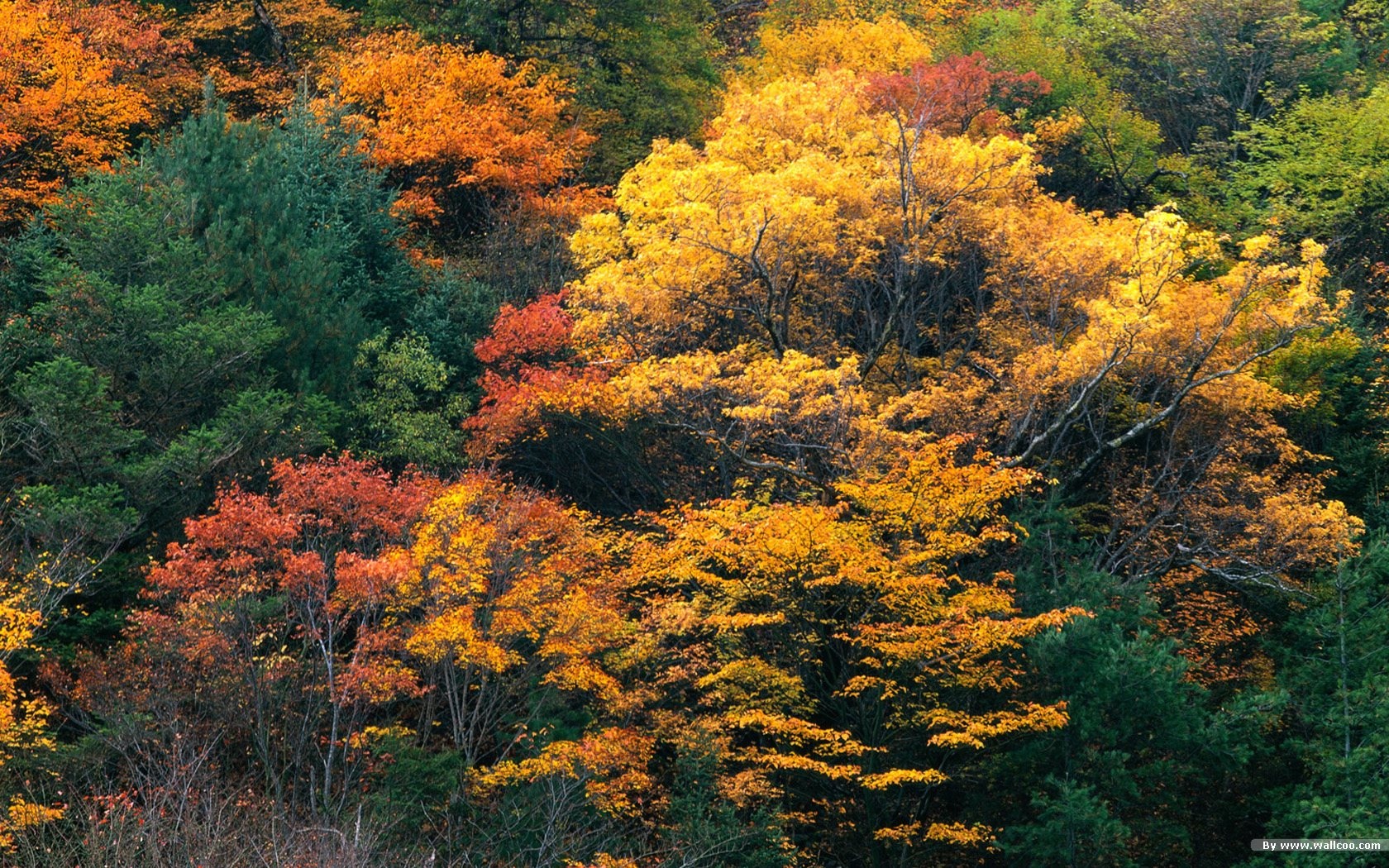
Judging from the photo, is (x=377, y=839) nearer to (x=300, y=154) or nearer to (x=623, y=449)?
(x=623, y=449)

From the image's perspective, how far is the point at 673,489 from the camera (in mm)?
27078

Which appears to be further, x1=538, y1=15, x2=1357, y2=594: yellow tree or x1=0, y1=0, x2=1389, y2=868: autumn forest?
x1=538, y1=15, x2=1357, y2=594: yellow tree

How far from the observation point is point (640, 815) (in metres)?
21.7

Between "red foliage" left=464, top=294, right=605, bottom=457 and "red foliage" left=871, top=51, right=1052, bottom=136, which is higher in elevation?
"red foliage" left=871, top=51, right=1052, bottom=136

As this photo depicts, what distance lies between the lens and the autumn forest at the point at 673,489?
20578 mm

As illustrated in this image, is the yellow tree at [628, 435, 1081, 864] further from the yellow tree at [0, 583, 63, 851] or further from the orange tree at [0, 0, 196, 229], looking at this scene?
the orange tree at [0, 0, 196, 229]

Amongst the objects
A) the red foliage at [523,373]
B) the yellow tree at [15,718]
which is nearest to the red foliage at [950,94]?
the red foliage at [523,373]

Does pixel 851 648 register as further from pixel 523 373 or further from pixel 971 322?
pixel 971 322

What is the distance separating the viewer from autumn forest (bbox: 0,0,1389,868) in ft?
67.5

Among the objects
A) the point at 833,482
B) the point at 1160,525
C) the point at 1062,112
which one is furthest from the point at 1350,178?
the point at 833,482

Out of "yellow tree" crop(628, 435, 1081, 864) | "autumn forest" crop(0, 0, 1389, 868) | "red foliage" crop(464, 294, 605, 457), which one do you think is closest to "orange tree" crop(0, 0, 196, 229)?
"autumn forest" crop(0, 0, 1389, 868)

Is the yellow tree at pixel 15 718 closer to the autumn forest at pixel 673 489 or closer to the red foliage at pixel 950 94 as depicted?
the autumn forest at pixel 673 489

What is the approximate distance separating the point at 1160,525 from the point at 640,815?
10.8 meters

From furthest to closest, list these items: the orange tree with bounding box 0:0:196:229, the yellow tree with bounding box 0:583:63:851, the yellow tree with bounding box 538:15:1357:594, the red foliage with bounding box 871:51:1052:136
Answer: the red foliage with bounding box 871:51:1052:136, the orange tree with bounding box 0:0:196:229, the yellow tree with bounding box 538:15:1357:594, the yellow tree with bounding box 0:583:63:851
